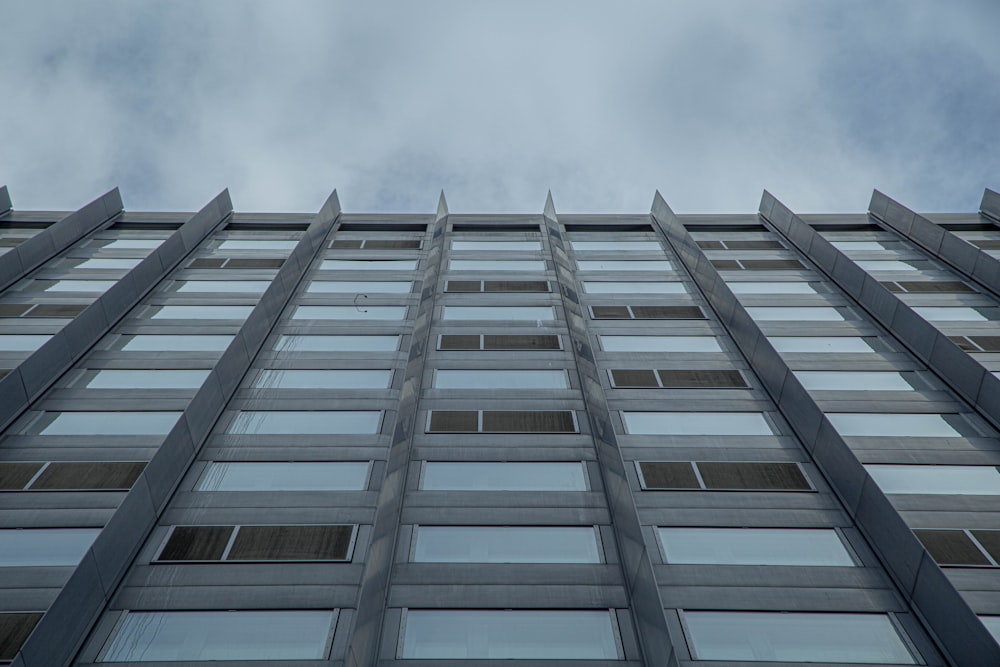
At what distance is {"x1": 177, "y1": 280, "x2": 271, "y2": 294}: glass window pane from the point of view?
27.7 m

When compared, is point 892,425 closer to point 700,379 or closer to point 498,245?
point 700,379

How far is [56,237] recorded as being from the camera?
30.0m

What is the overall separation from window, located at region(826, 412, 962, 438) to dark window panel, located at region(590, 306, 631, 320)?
889cm

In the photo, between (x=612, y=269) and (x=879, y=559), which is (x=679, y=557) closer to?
(x=879, y=559)

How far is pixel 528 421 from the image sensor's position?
20.0 metres

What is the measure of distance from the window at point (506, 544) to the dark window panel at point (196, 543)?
4.90m

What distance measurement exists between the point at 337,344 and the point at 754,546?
1614 centimetres

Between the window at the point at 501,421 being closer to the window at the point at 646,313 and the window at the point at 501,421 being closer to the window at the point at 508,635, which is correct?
the window at the point at 508,635

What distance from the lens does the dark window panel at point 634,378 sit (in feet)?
71.6

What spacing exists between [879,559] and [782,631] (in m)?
3.68

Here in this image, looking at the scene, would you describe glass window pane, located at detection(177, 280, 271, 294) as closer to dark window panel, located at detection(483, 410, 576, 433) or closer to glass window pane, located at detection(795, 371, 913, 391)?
dark window panel, located at detection(483, 410, 576, 433)

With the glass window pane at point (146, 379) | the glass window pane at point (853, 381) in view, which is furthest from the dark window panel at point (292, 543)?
the glass window pane at point (853, 381)

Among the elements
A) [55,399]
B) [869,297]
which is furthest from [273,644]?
[869,297]

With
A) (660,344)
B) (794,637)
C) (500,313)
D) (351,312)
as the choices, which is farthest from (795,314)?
(351,312)
